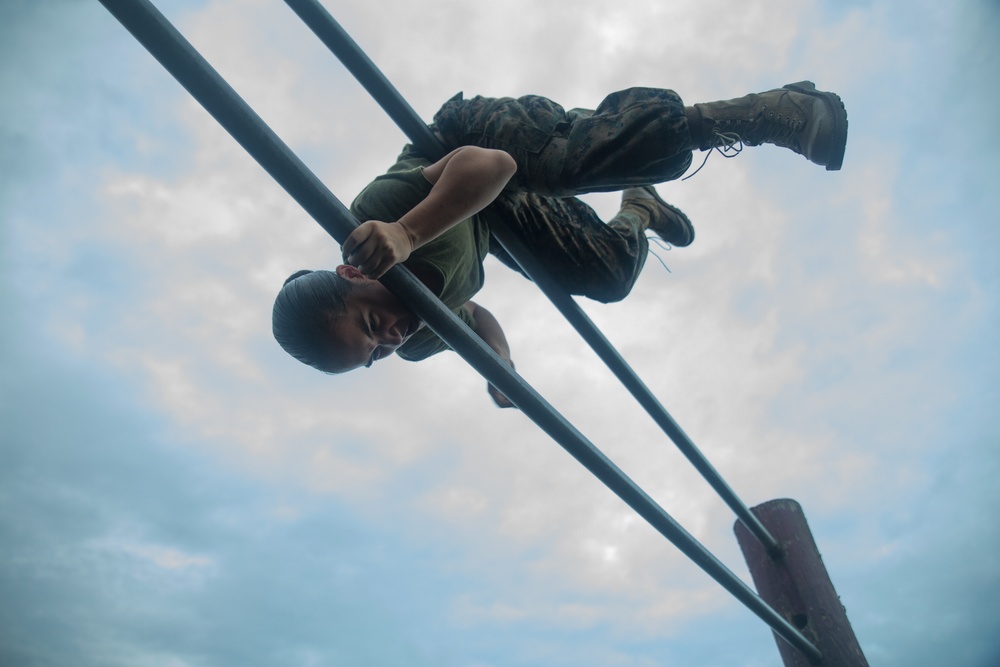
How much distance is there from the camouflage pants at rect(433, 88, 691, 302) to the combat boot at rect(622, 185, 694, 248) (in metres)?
0.22

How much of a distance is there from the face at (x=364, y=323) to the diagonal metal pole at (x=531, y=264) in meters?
0.31

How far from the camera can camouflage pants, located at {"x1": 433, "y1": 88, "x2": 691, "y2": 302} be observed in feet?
4.40

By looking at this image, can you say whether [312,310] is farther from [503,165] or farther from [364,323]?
[503,165]

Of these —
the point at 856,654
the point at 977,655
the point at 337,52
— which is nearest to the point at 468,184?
the point at 337,52

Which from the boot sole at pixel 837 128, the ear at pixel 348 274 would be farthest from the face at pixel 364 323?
the boot sole at pixel 837 128

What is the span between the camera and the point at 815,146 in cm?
126

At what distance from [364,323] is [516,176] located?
511 millimetres

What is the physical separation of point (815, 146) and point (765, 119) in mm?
137

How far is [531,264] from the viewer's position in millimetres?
1423

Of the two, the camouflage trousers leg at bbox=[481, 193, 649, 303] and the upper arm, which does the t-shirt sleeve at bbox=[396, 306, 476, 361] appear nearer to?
the camouflage trousers leg at bbox=[481, 193, 649, 303]

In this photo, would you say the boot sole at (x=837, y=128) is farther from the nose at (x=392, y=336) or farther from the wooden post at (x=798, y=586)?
the wooden post at (x=798, y=586)

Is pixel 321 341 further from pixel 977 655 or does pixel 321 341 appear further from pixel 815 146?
pixel 977 655

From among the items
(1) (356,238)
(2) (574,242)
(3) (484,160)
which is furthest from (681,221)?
(1) (356,238)

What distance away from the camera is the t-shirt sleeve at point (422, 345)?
1.66m
